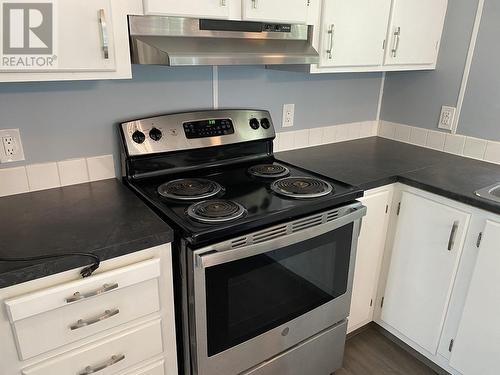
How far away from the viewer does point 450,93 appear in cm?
216

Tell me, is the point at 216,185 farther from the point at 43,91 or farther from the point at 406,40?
the point at 406,40

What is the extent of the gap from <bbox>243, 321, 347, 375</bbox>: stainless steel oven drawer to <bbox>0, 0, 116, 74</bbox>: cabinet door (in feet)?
4.09

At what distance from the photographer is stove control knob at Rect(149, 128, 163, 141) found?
1600 mm

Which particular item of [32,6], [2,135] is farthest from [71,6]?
[2,135]

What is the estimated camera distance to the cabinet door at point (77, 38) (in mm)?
1148

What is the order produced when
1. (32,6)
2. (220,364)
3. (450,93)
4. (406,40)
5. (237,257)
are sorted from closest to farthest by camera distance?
1. (32,6)
2. (237,257)
3. (220,364)
4. (406,40)
5. (450,93)

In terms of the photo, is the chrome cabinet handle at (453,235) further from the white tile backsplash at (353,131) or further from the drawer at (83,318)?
the drawer at (83,318)

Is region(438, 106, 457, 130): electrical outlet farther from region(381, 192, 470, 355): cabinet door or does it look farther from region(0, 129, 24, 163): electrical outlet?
region(0, 129, 24, 163): electrical outlet

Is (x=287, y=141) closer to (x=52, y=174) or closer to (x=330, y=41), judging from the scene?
(x=330, y=41)

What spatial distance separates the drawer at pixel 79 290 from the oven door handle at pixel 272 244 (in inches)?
6.3

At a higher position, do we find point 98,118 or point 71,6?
point 71,6

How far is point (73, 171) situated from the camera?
5.10 feet

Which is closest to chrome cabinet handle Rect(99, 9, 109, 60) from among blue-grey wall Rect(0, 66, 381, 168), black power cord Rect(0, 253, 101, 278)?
blue-grey wall Rect(0, 66, 381, 168)

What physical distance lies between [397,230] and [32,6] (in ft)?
5.65
